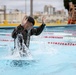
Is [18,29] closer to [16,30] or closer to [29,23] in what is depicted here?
[16,30]

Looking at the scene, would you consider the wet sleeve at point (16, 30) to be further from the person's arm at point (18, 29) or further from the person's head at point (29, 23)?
the person's head at point (29, 23)

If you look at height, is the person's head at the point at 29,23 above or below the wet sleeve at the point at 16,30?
above

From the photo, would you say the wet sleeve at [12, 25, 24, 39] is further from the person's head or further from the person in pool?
the person's head

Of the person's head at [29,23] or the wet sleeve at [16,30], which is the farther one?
the wet sleeve at [16,30]

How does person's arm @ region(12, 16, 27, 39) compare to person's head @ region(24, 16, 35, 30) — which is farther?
person's arm @ region(12, 16, 27, 39)

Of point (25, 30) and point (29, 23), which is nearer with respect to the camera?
point (29, 23)

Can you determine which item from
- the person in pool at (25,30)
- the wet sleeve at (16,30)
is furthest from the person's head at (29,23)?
the wet sleeve at (16,30)

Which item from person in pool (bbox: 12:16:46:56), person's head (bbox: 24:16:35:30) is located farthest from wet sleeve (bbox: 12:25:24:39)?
person's head (bbox: 24:16:35:30)

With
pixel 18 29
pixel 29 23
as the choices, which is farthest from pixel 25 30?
pixel 29 23

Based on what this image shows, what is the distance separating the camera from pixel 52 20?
18.3 metres

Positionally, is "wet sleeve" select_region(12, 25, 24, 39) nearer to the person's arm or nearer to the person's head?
the person's arm

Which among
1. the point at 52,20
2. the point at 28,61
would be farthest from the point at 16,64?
the point at 52,20

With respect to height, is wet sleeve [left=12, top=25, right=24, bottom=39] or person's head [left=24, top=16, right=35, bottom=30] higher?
person's head [left=24, top=16, right=35, bottom=30]

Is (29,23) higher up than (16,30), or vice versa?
(29,23)
